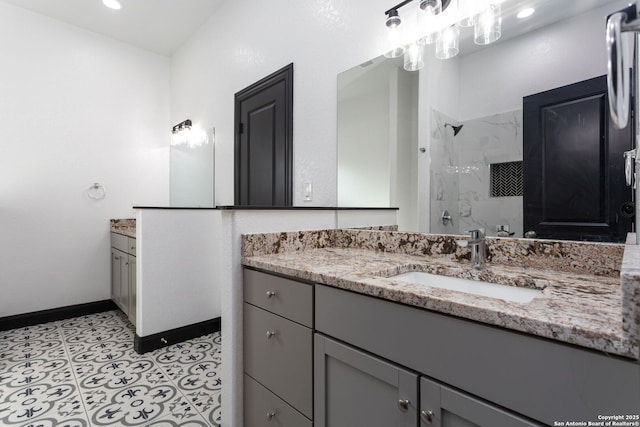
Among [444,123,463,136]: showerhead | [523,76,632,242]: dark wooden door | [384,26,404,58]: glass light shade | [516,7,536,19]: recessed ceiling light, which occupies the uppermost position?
[384,26,404,58]: glass light shade

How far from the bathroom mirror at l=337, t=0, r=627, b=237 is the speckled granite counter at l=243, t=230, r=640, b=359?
0.11 meters

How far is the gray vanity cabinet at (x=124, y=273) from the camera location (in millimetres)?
2547

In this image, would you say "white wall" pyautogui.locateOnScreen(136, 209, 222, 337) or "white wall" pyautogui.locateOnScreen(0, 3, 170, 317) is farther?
"white wall" pyautogui.locateOnScreen(0, 3, 170, 317)

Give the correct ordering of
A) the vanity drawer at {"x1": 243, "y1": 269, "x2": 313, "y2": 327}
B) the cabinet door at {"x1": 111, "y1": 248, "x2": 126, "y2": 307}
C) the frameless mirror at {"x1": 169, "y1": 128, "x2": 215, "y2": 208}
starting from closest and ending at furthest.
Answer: the vanity drawer at {"x1": 243, "y1": 269, "x2": 313, "y2": 327}
the cabinet door at {"x1": 111, "y1": 248, "x2": 126, "y2": 307}
the frameless mirror at {"x1": 169, "y1": 128, "x2": 215, "y2": 208}

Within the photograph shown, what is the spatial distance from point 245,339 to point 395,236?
838 mm

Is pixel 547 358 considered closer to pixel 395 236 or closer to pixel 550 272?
pixel 550 272

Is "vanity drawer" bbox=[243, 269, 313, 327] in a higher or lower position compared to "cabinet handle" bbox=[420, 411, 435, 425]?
higher

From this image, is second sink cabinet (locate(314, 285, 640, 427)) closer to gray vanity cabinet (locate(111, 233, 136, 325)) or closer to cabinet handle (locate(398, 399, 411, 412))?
cabinet handle (locate(398, 399, 411, 412))

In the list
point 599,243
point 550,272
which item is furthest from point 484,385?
point 599,243

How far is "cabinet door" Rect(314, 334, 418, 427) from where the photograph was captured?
2.55 ft

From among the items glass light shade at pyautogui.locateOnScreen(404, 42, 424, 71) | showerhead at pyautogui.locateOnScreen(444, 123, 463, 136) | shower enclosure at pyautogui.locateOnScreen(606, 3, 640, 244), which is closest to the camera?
shower enclosure at pyautogui.locateOnScreen(606, 3, 640, 244)

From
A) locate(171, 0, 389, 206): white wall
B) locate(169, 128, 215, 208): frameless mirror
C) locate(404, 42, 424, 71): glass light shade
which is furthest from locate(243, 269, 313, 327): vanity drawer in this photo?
locate(169, 128, 215, 208): frameless mirror

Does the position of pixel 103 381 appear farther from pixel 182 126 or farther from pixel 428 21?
pixel 428 21

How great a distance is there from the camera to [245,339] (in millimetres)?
1359
